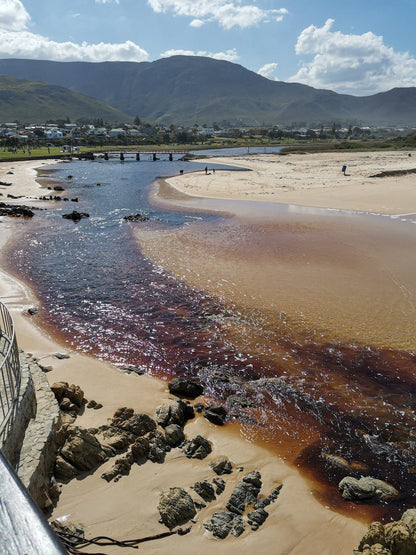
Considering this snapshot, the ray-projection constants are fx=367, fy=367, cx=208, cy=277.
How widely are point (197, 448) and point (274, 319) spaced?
326 inches

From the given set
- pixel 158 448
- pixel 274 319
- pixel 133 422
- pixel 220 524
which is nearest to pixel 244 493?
pixel 220 524

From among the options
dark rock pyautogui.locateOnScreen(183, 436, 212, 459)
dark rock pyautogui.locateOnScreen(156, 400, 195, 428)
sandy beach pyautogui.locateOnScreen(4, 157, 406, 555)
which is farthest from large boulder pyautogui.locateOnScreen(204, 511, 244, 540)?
dark rock pyautogui.locateOnScreen(156, 400, 195, 428)

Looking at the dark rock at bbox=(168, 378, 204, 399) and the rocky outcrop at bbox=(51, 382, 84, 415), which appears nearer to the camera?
the rocky outcrop at bbox=(51, 382, 84, 415)

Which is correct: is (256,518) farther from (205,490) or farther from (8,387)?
(8,387)

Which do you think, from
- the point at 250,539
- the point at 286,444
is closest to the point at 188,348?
the point at 286,444

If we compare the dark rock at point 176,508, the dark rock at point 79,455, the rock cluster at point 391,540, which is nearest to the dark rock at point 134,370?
the dark rock at point 79,455

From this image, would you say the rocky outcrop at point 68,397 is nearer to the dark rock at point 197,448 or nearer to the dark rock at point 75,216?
the dark rock at point 197,448

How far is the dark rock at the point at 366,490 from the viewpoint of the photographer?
827 cm

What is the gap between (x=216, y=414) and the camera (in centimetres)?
1073

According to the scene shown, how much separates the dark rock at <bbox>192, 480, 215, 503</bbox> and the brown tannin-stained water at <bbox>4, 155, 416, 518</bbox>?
2.53 m

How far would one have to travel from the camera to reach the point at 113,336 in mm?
15430

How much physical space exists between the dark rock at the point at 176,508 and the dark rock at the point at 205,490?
32cm

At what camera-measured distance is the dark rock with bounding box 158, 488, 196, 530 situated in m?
A: 7.36

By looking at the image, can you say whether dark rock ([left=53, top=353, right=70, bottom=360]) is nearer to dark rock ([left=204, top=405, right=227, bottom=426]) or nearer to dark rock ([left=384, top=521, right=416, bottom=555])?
dark rock ([left=204, top=405, right=227, bottom=426])
